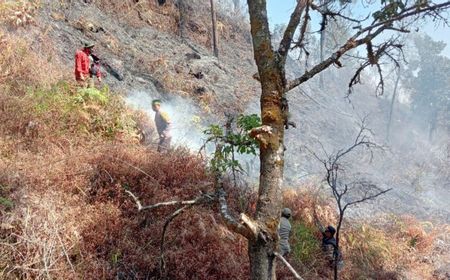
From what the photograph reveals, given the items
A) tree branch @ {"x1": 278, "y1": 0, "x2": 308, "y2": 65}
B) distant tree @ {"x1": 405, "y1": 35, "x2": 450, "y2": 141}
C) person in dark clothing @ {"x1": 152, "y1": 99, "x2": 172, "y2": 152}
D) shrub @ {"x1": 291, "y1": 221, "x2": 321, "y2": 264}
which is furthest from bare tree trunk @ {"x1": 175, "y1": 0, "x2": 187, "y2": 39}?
distant tree @ {"x1": 405, "y1": 35, "x2": 450, "y2": 141}

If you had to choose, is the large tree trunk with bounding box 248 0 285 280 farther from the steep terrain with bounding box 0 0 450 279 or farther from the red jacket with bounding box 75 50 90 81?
the red jacket with bounding box 75 50 90 81

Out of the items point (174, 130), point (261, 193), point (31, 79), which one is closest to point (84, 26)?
point (174, 130)

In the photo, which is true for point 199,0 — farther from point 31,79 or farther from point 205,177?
point 205,177

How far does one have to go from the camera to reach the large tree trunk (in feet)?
10.4

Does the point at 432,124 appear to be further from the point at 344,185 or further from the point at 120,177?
the point at 120,177

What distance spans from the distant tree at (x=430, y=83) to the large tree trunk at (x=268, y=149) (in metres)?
57.7

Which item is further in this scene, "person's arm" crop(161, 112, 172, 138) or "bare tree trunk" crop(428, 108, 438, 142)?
"bare tree trunk" crop(428, 108, 438, 142)

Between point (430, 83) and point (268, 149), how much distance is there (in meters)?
62.2

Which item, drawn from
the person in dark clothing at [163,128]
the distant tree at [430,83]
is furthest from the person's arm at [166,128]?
the distant tree at [430,83]

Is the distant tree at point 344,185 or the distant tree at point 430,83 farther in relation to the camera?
the distant tree at point 430,83

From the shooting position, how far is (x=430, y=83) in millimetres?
57281

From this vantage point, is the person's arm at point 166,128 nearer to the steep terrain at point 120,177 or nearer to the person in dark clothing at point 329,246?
the steep terrain at point 120,177

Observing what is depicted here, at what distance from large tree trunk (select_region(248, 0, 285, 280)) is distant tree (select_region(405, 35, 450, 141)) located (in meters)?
57.7

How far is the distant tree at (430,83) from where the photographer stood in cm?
5497
